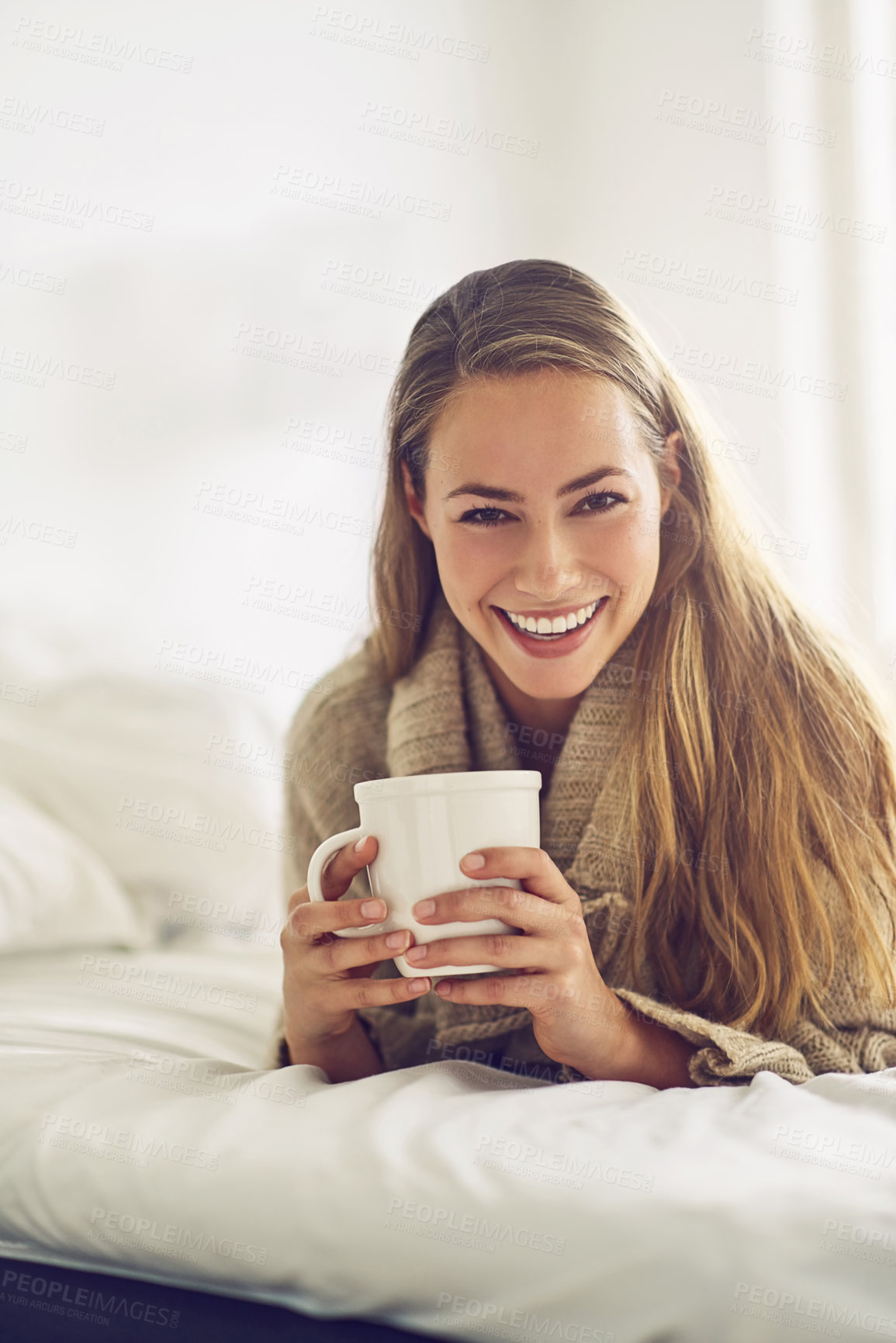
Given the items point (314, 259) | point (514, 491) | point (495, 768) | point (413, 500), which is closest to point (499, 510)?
point (514, 491)

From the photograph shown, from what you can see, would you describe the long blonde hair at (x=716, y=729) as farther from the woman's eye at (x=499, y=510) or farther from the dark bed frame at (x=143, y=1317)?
the dark bed frame at (x=143, y=1317)

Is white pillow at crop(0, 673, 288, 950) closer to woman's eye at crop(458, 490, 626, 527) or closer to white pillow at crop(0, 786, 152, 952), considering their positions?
white pillow at crop(0, 786, 152, 952)

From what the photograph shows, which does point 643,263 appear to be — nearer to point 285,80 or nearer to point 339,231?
point 339,231

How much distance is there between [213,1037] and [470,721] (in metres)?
0.40

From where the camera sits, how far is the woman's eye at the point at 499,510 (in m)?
0.80

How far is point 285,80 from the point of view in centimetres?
131

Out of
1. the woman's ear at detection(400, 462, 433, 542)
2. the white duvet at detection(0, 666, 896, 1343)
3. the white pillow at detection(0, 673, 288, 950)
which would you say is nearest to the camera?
the white duvet at detection(0, 666, 896, 1343)

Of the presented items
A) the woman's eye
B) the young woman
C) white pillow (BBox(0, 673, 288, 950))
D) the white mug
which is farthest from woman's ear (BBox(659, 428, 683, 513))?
white pillow (BBox(0, 673, 288, 950))

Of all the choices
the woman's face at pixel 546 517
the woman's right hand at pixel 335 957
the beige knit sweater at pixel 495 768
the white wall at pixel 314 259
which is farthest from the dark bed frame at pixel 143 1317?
the white wall at pixel 314 259

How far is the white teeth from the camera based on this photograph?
0.84 m

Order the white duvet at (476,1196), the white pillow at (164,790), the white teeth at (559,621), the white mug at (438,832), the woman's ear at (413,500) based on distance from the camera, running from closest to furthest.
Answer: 1. the white duvet at (476,1196)
2. the white mug at (438,832)
3. the white teeth at (559,621)
4. the woman's ear at (413,500)
5. the white pillow at (164,790)

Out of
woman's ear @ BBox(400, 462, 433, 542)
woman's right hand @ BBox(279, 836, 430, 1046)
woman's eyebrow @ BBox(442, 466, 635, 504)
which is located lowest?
woman's right hand @ BBox(279, 836, 430, 1046)

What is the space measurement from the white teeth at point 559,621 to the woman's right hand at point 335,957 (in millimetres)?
280

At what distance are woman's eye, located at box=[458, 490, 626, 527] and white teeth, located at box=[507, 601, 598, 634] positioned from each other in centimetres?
8
